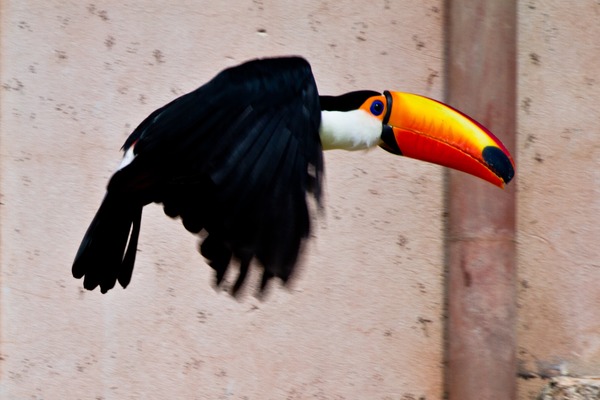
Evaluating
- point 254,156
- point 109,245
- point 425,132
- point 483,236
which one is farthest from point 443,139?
point 109,245

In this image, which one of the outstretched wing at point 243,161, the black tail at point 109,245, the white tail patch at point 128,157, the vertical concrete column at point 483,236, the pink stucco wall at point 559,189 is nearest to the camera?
the outstretched wing at point 243,161

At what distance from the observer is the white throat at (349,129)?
4176mm

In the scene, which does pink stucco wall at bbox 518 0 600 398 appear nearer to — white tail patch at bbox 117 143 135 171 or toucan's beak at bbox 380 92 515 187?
toucan's beak at bbox 380 92 515 187

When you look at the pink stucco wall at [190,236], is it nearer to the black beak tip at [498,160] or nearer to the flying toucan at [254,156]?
the flying toucan at [254,156]

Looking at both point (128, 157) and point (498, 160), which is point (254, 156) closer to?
point (128, 157)

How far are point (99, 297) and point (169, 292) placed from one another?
245mm

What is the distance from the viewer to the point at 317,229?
4805 mm

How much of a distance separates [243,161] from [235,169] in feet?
0.10

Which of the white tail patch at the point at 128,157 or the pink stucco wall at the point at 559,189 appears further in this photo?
the pink stucco wall at the point at 559,189

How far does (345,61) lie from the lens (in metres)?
4.92

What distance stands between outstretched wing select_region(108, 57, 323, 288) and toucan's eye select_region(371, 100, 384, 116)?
1.45 feet

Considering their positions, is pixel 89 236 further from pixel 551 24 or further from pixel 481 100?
pixel 551 24

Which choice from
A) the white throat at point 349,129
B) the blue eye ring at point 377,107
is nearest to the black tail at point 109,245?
the white throat at point 349,129

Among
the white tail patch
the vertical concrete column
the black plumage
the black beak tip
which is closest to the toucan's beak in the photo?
the black beak tip
